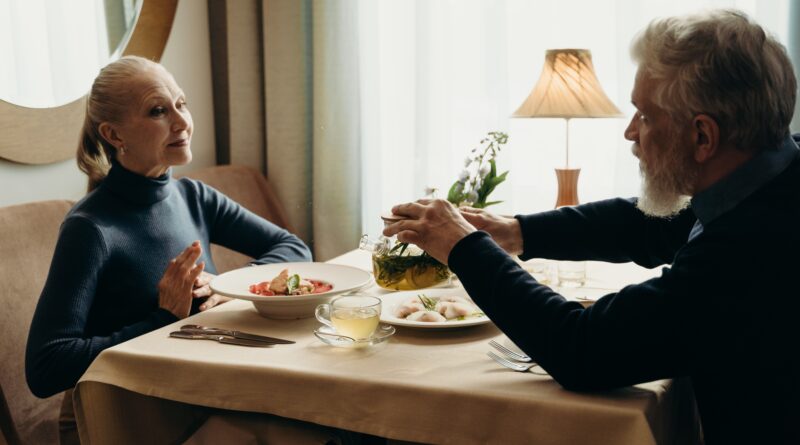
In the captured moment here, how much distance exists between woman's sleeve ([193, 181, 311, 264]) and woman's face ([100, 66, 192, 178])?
0.26m

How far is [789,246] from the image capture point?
992 millimetres

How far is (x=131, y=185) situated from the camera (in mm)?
1763

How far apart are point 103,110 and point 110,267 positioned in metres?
0.39

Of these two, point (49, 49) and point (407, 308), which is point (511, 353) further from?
point (49, 49)

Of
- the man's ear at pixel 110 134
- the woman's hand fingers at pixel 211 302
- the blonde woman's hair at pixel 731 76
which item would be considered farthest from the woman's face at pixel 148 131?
the blonde woman's hair at pixel 731 76

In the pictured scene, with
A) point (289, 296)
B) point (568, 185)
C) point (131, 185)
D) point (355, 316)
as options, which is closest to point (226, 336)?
point (289, 296)

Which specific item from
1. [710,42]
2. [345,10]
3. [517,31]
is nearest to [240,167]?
[345,10]

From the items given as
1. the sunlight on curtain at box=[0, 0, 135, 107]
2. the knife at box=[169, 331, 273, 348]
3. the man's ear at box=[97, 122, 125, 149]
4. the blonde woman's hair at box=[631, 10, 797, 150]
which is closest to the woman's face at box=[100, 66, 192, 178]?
the man's ear at box=[97, 122, 125, 149]

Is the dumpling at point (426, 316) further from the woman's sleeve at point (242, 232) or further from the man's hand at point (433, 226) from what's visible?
the woman's sleeve at point (242, 232)

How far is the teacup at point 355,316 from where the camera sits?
4.20 feet

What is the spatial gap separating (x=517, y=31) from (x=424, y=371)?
185cm

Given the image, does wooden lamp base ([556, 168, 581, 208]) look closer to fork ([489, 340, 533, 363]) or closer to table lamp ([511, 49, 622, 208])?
table lamp ([511, 49, 622, 208])

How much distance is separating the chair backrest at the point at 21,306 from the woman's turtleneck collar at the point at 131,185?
295 mm

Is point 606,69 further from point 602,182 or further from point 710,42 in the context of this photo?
point 710,42
